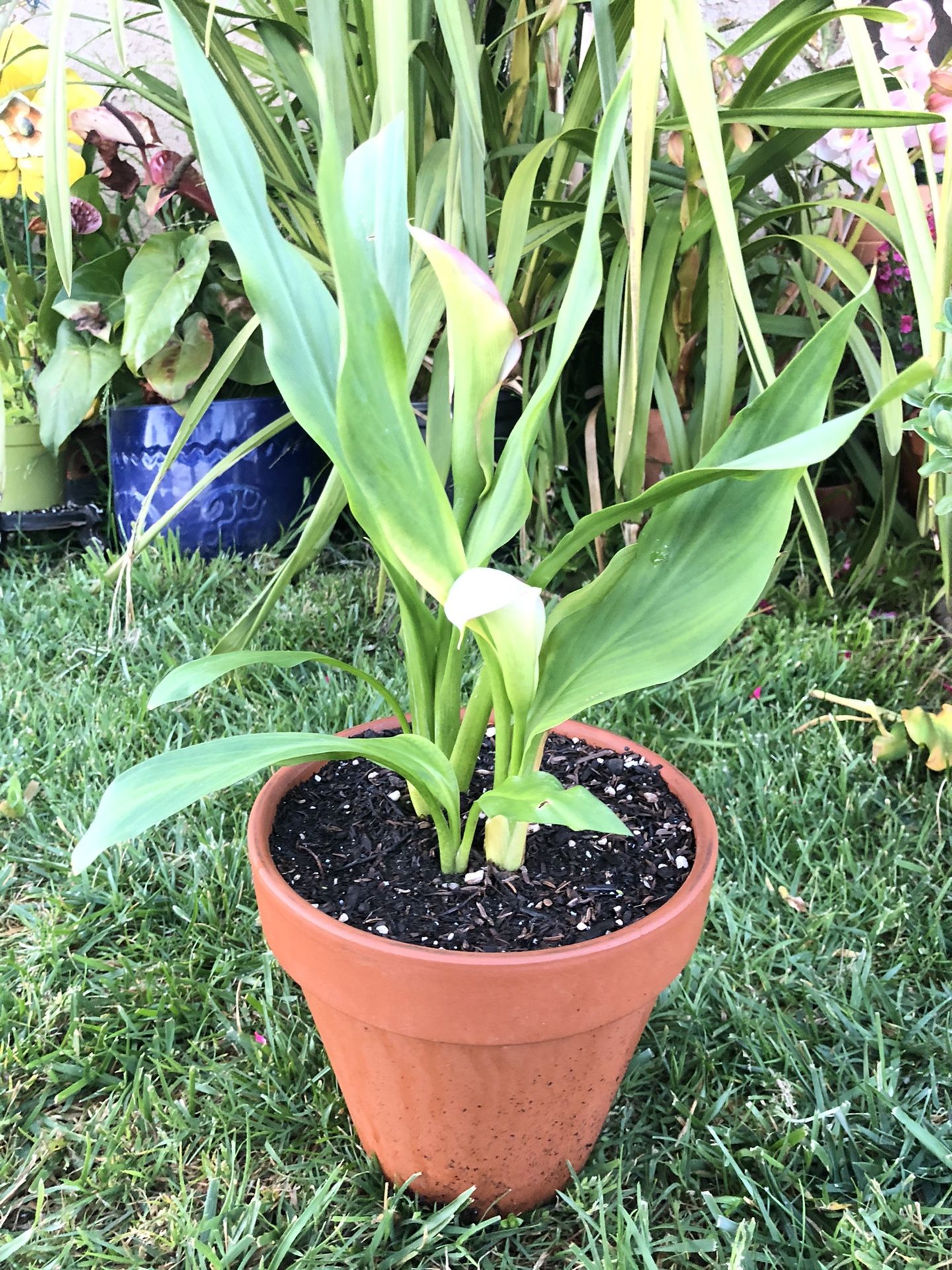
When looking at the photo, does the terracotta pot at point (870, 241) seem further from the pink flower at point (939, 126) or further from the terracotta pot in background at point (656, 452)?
the terracotta pot in background at point (656, 452)

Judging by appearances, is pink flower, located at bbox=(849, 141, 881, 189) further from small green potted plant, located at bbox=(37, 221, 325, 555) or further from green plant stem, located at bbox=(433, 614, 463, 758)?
green plant stem, located at bbox=(433, 614, 463, 758)

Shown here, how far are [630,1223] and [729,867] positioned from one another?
39cm

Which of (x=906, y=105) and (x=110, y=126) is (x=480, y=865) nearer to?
(x=906, y=105)

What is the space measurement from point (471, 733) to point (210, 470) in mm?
1041

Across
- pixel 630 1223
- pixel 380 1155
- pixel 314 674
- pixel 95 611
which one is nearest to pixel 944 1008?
pixel 630 1223

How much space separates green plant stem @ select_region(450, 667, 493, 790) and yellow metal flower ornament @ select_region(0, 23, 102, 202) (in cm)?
129

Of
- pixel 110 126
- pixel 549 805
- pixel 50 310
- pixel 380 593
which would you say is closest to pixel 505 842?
pixel 549 805

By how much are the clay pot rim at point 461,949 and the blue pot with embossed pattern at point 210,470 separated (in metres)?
0.90

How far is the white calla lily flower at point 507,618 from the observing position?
0.38 meters

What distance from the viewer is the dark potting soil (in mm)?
567

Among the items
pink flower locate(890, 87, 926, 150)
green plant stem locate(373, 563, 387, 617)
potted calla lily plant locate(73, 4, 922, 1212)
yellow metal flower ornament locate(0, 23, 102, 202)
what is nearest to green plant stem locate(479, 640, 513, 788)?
potted calla lily plant locate(73, 4, 922, 1212)

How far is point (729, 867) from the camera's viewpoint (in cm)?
92

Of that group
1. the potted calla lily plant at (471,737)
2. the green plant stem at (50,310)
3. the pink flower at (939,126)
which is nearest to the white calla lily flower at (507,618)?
the potted calla lily plant at (471,737)

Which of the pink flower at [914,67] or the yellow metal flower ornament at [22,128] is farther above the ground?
the yellow metal flower ornament at [22,128]
